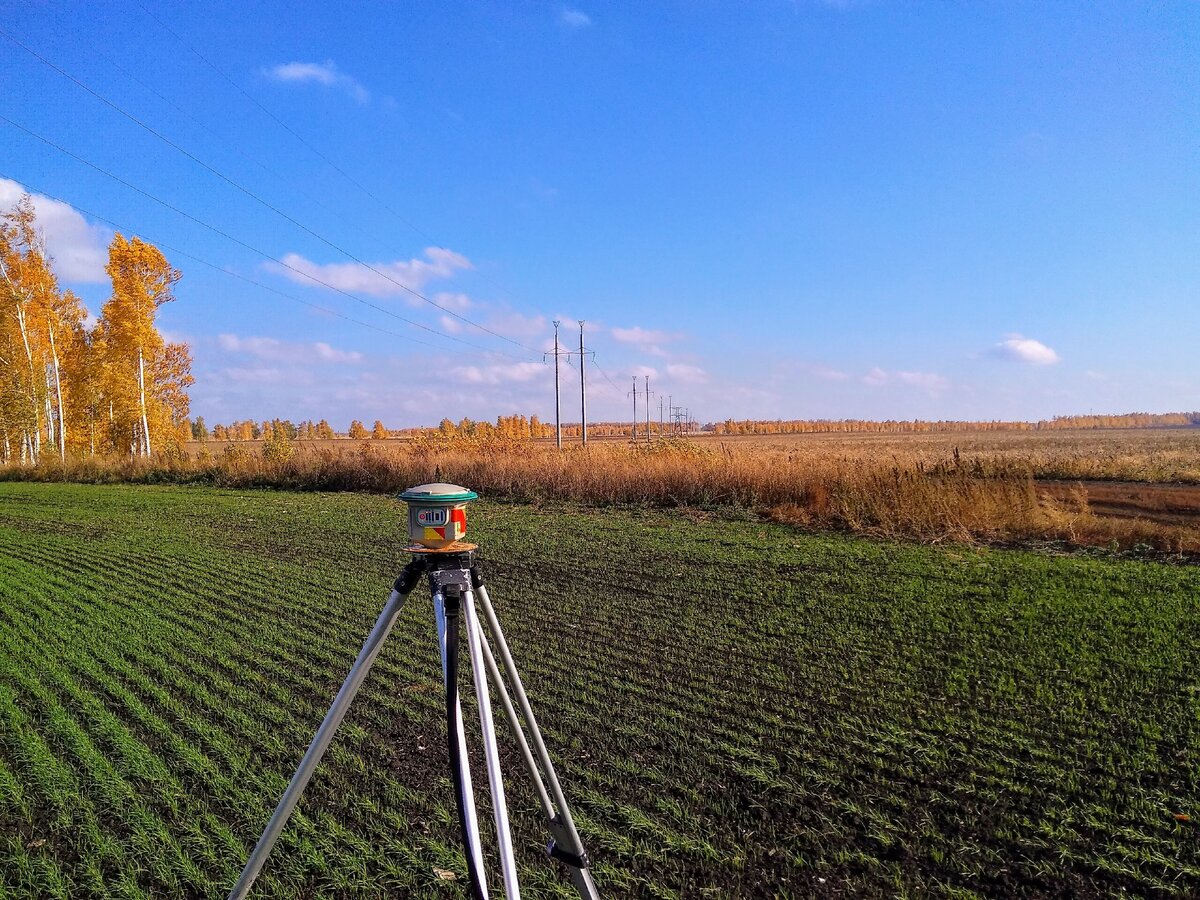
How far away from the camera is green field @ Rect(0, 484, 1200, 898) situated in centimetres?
269

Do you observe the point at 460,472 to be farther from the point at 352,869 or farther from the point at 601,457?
the point at 352,869

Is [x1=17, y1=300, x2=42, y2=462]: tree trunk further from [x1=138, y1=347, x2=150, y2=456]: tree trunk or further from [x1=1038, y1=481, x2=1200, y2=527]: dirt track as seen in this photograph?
[x1=1038, y1=481, x2=1200, y2=527]: dirt track

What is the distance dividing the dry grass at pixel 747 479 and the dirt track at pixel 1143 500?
1.22 ft

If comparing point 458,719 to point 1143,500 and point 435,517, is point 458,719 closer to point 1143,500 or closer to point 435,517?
point 435,517

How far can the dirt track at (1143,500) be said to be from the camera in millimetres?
11695

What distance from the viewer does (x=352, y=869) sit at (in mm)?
2648

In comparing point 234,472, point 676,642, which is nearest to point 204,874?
point 676,642

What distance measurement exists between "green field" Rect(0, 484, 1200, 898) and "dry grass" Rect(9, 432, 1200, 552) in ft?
8.20

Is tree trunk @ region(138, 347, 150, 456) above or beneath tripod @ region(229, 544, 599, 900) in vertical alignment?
above

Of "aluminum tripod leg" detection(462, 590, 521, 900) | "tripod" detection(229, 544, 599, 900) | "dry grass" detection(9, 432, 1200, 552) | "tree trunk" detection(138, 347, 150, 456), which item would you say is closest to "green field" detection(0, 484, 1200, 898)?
"tripod" detection(229, 544, 599, 900)

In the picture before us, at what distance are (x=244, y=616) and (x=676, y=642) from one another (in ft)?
12.7

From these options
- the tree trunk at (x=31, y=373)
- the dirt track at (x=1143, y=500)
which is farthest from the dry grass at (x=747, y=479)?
the tree trunk at (x=31, y=373)

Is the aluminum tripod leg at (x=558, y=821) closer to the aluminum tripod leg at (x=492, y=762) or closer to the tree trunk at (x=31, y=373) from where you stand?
the aluminum tripod leg at (x=492, y=762)

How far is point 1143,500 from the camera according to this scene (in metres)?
13.5
